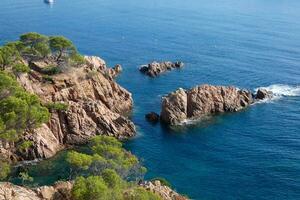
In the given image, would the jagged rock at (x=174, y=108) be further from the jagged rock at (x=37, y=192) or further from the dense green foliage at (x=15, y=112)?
the jagged rock at (x=37, y=192)

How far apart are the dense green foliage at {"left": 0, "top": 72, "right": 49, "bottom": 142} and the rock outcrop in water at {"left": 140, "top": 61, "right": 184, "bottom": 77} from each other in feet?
169

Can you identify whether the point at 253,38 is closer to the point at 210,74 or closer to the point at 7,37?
the point at 210,74

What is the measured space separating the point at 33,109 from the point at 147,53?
7364 cm

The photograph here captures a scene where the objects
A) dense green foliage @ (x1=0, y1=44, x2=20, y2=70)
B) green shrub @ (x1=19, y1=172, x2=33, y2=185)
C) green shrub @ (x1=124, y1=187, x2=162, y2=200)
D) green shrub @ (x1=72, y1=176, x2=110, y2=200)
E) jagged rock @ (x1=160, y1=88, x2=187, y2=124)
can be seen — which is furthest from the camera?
jagged rock @ (x1=160, y1=88, x2=187, y2=124)

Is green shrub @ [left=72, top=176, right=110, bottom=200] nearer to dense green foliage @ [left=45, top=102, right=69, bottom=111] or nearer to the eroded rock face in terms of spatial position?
the eroded rock face

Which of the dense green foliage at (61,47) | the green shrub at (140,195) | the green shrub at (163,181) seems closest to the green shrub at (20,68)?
the dense green foliage at (61,47)

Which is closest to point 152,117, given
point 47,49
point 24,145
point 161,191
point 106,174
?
point 47,49

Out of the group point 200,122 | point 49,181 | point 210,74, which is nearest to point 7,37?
point 210,74

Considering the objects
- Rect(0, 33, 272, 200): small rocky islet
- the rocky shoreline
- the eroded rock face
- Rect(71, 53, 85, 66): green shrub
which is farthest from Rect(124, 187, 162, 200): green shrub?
Rect(71, 53, 85, 66): green shrub

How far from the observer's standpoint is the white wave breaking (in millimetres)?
110312

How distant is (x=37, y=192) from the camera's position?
5012 centimetres

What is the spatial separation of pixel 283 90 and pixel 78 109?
169 feet

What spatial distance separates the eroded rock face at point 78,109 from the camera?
8100 centimetres

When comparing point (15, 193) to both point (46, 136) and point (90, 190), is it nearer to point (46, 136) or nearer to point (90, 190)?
point (90, 190)
